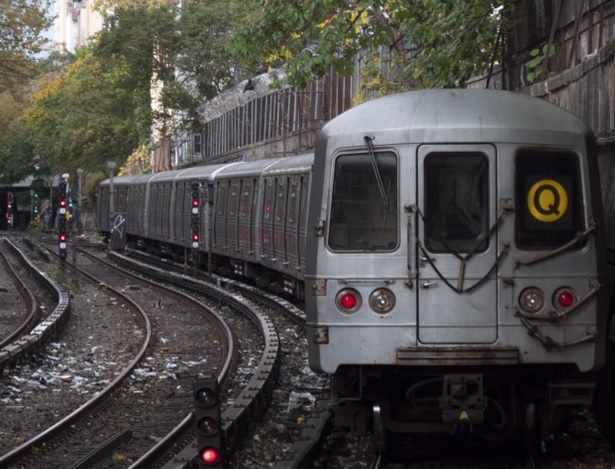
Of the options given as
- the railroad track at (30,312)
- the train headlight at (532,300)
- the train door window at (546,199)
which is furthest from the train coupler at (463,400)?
the railroad track at (30,312)

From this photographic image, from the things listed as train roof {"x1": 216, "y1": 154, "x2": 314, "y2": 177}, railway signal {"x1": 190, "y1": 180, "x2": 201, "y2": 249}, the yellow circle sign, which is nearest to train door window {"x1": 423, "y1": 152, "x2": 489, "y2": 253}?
the yellow circle sign

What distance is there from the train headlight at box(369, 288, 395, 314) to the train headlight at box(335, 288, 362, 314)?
0.31 feet

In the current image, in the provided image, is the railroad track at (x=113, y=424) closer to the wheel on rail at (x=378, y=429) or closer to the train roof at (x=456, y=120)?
the wheel on rail at (x=378, y=429)

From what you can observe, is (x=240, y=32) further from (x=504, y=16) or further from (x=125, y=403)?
(x=125, y=403)

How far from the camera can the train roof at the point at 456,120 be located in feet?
29.9

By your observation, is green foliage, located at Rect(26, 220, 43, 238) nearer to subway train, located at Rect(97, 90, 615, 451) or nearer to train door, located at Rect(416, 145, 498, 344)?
subway train, located at Rect(97, 90, 615, 451)

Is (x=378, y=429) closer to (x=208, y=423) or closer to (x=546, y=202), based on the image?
(x=208, y=423)

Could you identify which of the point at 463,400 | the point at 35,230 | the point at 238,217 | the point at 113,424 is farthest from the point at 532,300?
the point at 35,230

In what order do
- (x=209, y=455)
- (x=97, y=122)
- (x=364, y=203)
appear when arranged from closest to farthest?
(x=209, y=455), (x=364, y=203), (x=97, y=122)

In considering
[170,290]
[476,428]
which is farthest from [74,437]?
[170,290]

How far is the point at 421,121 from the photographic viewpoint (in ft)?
30.1

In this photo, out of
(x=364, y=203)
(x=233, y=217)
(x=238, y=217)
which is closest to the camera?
(x=364, y=203)

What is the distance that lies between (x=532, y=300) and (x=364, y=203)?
136cm

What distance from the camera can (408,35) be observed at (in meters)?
17.2
